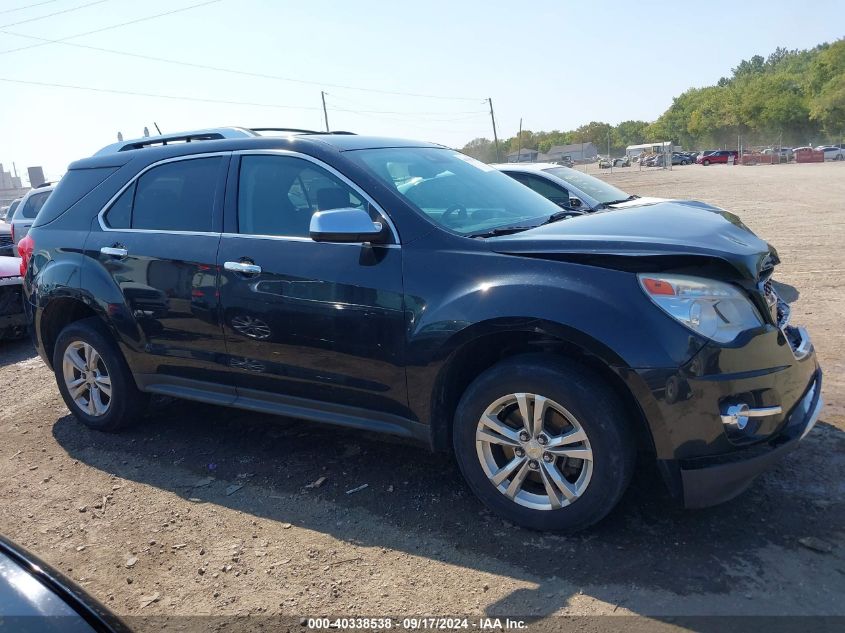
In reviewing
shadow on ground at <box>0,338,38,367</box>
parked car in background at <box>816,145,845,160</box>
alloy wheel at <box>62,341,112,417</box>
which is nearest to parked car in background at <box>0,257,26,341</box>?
shadow on ground at <box>0,338,38,367</box>

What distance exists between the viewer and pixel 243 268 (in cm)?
396

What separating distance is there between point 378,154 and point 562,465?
2.04m

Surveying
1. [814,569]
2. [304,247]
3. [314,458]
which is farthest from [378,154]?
[814,569]

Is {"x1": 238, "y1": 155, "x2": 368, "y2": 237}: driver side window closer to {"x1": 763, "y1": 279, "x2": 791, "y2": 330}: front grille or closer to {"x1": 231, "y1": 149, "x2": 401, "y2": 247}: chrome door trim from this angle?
{"x1": 231, "y1": 149, "x2": 401, "y2": 247}: chrome door trim

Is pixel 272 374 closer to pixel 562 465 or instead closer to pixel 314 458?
pixel 314 458

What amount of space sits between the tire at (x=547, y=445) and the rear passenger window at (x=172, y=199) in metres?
2.06

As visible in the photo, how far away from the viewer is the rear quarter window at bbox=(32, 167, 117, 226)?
488cm

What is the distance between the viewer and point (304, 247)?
3820 mm

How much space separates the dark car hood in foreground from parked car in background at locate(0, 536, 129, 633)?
219 cm

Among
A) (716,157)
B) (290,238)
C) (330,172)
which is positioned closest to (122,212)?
(290,238)

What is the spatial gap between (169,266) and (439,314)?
1.91 metres

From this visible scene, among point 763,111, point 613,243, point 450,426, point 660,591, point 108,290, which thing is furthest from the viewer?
→ point 763,111

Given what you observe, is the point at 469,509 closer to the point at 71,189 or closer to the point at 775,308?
the point at 775,308

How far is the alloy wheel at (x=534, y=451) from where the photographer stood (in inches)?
123
